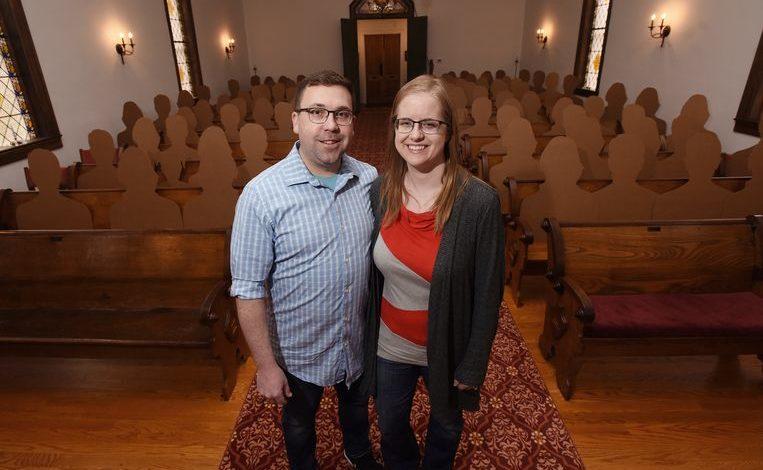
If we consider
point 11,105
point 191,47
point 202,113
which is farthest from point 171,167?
point 191,47

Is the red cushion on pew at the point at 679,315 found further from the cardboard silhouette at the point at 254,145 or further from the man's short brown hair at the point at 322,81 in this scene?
the cardboard silhouette at the point at 254,145

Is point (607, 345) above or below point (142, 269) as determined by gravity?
below

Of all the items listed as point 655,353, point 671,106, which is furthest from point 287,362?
point 671,106

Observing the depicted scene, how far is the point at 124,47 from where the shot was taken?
645 centimetres

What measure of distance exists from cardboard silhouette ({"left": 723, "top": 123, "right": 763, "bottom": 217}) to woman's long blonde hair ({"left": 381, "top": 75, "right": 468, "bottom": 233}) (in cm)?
321

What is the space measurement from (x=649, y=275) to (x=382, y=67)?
13005 mm

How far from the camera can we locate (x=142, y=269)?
2.42 meters

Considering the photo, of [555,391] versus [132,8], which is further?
[132,8]

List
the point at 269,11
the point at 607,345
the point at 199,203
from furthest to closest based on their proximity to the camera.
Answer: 1. the point at 269,11
2. the point at 199,203
3. the point at 607,345

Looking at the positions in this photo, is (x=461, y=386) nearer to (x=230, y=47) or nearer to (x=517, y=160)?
(x=517, y=160)

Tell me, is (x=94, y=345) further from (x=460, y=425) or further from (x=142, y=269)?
(x=460, y=425)

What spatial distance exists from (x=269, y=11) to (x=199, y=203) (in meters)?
11.6

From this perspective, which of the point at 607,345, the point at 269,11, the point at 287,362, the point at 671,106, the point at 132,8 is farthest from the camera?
the point at 269,11

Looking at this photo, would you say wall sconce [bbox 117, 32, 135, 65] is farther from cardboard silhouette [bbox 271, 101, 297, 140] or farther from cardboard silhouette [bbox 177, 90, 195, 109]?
cardboard silhouette [bbox 271, 101, 297, 140]
